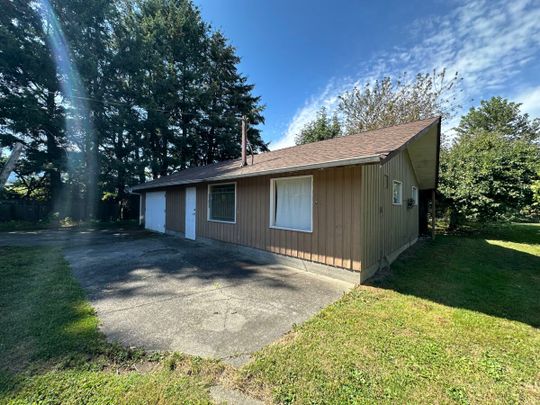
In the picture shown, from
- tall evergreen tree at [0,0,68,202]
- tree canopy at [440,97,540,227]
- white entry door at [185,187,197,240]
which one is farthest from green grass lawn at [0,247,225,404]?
tall evergreen tree at [0,0,68,202]

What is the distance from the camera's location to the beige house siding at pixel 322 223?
4.60 m

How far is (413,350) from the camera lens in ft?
8.46

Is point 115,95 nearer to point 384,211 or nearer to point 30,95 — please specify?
point 30,95

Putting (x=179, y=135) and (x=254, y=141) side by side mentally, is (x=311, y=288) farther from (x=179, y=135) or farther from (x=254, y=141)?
(x=254, y=141)

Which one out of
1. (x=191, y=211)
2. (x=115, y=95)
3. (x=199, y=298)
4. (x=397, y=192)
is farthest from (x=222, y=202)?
(x=115, y=95)

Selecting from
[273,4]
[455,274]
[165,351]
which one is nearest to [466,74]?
[273,4]

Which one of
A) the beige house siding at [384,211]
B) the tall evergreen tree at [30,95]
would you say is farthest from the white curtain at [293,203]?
the tall evergreen tree at [30,95]

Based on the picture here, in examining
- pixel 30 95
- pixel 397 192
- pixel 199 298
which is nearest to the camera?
pixel 199 298

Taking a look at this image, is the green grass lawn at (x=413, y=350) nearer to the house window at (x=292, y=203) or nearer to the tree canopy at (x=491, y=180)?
the house window at (x=292, y=203)

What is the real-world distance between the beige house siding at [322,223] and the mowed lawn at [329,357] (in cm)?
92

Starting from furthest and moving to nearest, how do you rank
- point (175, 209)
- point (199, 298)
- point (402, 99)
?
point (402, 99) < point (175, 209) < point (199, 298)

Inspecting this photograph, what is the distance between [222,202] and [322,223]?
375cm

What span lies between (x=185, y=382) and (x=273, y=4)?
11.5m

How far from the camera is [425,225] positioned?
11477 millimetres
